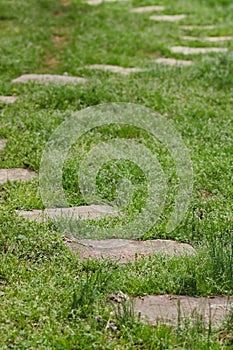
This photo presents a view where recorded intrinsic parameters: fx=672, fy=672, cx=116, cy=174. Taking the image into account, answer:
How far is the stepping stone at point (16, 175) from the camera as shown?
444cm

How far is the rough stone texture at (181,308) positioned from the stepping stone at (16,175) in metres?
1.58

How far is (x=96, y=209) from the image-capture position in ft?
13.4

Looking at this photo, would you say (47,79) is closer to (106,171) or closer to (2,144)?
(2,144)

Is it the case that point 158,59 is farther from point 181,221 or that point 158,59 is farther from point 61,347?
point 61,347

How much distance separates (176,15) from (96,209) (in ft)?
19.4

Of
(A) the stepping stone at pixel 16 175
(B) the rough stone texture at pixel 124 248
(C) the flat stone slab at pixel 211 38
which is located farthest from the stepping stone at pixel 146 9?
(B) the rough stone texture at pixel 124 248

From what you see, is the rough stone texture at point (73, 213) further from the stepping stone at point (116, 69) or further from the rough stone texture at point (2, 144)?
the stepping stone at point (116, 69)

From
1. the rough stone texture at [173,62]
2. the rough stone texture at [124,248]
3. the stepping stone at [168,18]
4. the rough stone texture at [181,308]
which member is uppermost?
the stepping stone at [168,18]

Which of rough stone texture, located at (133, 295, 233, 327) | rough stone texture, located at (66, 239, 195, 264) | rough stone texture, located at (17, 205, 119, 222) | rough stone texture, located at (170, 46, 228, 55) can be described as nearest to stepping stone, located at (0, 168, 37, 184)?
rough stone texture, located at (17, 205, 119, 222)

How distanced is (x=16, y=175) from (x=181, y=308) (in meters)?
1.84

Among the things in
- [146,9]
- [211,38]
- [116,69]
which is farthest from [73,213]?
[146,9]

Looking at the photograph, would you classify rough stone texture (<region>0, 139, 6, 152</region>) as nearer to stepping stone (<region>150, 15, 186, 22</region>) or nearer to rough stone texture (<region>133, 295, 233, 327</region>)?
rough stone texture (<region>133, 295, 233, 327</region>)

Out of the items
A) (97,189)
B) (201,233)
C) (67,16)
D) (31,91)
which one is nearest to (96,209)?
(97,189)

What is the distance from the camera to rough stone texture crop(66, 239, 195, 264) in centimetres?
358
